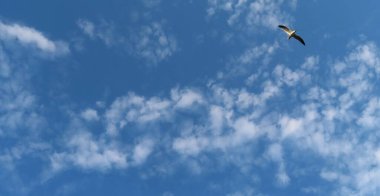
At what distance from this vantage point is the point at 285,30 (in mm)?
75312

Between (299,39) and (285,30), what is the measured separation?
198cm

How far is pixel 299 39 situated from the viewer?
248ft
